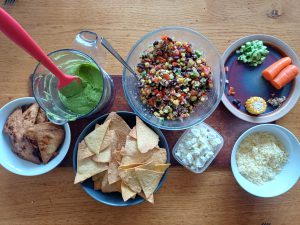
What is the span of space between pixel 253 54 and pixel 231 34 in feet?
0.46

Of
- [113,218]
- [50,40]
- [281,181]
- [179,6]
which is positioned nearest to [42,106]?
[50,40]

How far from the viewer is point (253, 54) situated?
153 cm

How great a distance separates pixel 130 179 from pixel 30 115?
1.61ft

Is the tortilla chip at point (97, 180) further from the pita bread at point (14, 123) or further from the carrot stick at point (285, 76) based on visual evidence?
the carrot stick at point (285, 76)

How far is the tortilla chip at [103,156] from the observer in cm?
140

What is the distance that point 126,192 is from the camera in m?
1.37

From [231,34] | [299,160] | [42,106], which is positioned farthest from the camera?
[231,34]

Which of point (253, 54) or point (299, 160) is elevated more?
point (253, 54)

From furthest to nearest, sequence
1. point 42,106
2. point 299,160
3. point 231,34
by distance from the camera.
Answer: point 231,34 < point 299,160 < point 42,106

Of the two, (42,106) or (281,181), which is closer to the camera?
(42,106)

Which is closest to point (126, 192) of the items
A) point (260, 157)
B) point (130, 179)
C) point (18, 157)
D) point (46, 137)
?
point (130, 179)

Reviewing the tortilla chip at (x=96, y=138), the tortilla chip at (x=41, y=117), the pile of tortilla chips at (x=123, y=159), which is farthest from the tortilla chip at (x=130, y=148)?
the tortilla chip at (x=41, y=117)

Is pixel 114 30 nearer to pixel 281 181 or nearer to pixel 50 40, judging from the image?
pixel 50 40

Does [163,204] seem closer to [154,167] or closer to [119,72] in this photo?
[154,167]
